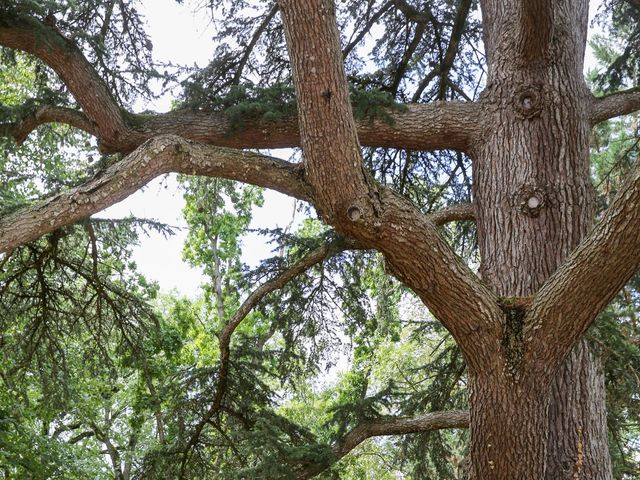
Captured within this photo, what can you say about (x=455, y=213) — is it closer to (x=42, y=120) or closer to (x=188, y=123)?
(x=188, y=123)

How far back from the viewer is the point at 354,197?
3178 millimetres

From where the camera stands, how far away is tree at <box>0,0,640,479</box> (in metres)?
3.13

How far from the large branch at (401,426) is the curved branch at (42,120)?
104 inches

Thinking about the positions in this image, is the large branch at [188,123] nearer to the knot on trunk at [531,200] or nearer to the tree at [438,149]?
the tree at [438,149]

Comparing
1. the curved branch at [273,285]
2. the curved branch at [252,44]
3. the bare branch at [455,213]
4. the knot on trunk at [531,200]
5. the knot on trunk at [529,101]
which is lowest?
the curved branch at [273,285]

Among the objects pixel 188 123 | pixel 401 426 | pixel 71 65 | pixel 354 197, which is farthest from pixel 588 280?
pixel 71 65

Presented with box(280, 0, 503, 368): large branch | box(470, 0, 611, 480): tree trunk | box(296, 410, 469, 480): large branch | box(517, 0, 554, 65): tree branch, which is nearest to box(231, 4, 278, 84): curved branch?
box(470, 0, 611, 480): tree trunk

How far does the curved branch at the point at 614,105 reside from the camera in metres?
4.66

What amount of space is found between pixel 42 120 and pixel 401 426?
3108 millimetres

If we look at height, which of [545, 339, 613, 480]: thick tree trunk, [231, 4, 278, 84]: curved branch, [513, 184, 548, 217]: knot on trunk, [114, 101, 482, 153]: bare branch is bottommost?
[545, 339, 613, 480]: thick tree trunk

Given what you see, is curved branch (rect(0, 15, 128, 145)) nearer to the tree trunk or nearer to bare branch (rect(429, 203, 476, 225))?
bare branch (rect(429, 203, 476, 225))

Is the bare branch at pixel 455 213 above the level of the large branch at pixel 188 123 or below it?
below

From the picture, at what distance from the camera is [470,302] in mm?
3166

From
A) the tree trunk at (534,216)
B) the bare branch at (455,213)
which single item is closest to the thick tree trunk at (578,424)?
the tree trunk at (534,216)
